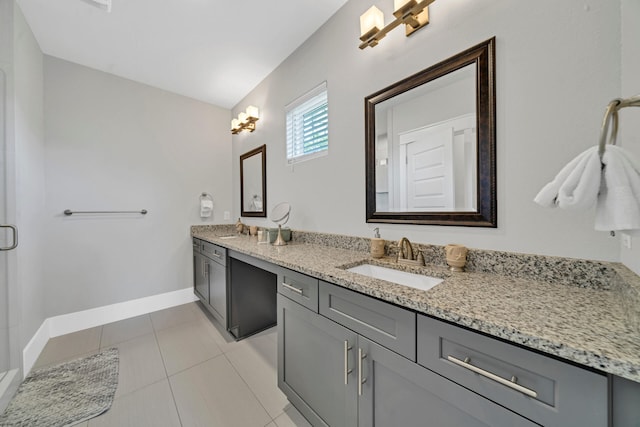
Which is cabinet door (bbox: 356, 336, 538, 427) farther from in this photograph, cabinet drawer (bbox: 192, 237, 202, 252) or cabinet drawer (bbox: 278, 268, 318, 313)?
cabinet drawer (bbox: 192, 237, 202, 252)

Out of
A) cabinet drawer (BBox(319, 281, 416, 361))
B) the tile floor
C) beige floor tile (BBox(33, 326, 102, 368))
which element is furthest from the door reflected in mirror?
beige floor tile (BBox(33, 326, 102, 368))

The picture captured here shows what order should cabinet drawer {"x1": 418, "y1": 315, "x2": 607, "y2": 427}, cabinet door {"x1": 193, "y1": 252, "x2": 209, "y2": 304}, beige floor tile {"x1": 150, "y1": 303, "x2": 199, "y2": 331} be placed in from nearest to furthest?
cabinet drawer {"x1": 418, "y1": 315, "x2": 607, "y2": 427}
beige floor tile {"x1": 150, "y1": 303, "x2": 199, "y2": 331}
cabinet door {"x1": 193, "y1": 252, "x2": 209, "y2": 304}

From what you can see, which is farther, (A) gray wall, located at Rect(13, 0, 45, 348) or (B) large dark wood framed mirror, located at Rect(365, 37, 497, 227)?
(A) gray wall, located at Rect(13, 0, 45, 348)

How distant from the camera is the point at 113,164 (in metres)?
2.47

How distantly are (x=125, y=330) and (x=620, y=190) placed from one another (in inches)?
130

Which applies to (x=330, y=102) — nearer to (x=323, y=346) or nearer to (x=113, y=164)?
(x=323, y=346)

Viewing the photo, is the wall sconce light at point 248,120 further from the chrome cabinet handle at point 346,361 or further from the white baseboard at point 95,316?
the chrome cabinet handle at point 346,361

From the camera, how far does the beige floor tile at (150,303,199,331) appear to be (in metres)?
2.36

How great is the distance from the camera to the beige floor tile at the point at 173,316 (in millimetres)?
2361

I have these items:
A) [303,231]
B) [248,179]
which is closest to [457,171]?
[303,231]

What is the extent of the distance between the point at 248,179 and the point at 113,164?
137 centimetres

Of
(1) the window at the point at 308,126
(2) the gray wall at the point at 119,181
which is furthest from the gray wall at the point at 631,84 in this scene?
(2) the gray wall at the point at 119,181

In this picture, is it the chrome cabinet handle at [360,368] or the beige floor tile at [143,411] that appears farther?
the beige floor tile at [143,411]

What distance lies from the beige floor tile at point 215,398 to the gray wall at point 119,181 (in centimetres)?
154
